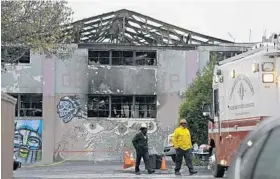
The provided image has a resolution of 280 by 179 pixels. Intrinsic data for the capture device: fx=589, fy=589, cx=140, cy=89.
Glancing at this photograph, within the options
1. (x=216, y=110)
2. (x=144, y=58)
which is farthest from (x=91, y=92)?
(x=216, y=110)

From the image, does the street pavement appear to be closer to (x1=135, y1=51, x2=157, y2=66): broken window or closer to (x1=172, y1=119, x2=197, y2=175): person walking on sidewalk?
(x1=172, y1=119, x2=197, y2=175): person walking on sidewalk

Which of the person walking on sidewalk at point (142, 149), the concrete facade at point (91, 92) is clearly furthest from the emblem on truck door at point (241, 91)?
the concrete facade at point (91, 92)

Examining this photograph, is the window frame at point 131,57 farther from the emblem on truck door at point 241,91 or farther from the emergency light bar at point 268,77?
the emergency light bar at point 268,77

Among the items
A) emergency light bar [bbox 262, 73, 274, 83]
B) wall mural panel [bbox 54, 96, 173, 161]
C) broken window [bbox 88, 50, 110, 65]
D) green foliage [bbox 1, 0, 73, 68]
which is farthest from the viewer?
broken window [bbox 88, 50, 110, 65]

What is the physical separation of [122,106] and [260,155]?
92.6 feet

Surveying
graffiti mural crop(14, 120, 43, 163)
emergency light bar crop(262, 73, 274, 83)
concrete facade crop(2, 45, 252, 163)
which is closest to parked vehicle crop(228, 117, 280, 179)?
emergency light bar crop(262, 73, 274, 83)

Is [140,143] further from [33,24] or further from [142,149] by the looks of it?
[33,24]

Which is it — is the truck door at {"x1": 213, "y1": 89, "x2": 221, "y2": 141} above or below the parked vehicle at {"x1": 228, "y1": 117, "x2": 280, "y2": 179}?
above

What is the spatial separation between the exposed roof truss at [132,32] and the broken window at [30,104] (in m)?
3.83

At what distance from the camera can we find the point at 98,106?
31859mm

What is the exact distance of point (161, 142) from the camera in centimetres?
3161

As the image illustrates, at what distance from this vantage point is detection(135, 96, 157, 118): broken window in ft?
105

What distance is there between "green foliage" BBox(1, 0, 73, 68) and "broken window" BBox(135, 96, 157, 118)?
48.4 feet

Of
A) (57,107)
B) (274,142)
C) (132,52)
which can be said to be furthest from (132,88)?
(274,142)
